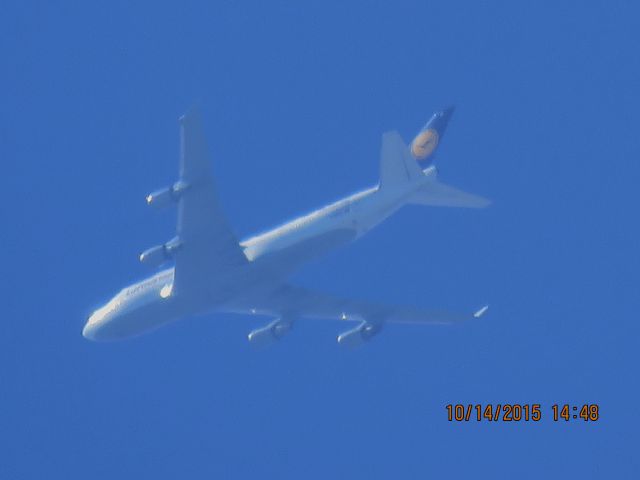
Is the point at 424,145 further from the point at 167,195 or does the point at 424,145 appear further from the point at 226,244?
the point at 167,195

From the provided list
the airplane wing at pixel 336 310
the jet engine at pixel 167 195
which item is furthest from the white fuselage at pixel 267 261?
the jet engine at pixel 167 195

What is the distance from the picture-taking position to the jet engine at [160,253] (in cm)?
7100

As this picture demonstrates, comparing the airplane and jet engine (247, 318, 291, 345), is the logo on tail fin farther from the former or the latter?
jet engine (247, 318, 291, 345)

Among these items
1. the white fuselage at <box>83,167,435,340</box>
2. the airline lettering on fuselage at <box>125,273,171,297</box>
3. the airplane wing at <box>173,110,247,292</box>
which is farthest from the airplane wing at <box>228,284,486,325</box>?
the airplane wing at <box>173,110,247,292</box>

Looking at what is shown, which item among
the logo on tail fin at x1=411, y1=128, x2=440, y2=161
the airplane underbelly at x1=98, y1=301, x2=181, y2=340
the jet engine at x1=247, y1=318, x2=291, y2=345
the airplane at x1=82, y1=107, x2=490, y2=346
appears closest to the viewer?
the airplane at x1=82, y1=107, x2=490, y2=346

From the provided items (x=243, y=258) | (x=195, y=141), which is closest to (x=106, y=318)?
(x=243, y=258)

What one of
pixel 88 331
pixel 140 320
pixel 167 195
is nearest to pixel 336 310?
pixel 140 320

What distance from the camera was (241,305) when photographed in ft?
262

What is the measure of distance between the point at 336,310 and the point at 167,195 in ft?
54.4

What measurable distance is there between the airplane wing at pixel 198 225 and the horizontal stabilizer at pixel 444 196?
8.90 meters

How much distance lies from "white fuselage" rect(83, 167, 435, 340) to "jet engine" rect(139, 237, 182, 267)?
351 cm

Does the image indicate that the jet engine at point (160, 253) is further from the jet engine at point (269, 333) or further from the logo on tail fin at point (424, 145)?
the logo on tail fin at point (424, 145)

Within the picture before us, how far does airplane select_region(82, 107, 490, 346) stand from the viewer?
230ft

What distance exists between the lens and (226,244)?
238 feet
